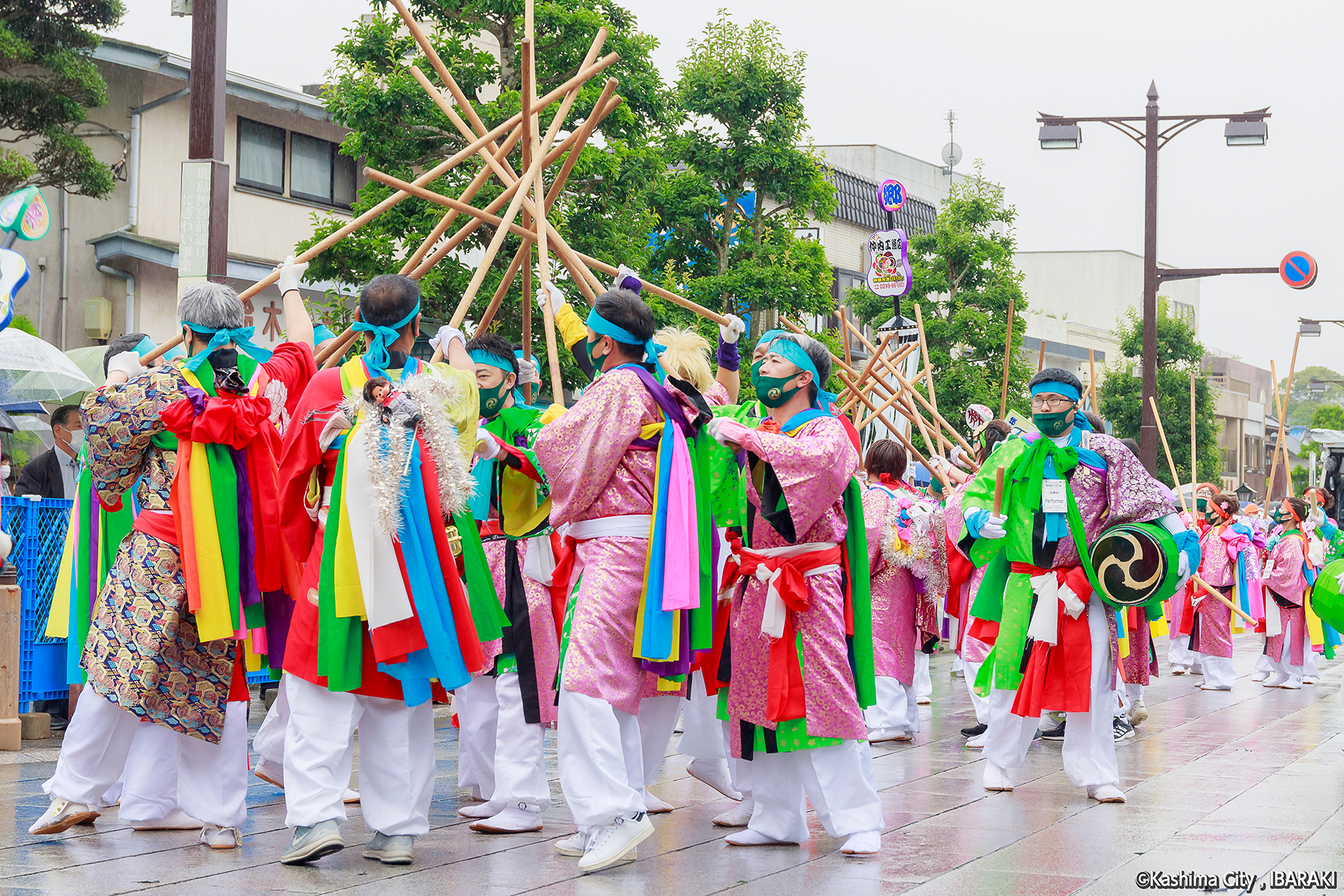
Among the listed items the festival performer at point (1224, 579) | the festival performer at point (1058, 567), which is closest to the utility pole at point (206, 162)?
the festival performer at point (1058, 567)

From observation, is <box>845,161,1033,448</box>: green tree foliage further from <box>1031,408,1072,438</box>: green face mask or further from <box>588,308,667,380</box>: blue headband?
<box>588,308,667,380</box>: blue headband

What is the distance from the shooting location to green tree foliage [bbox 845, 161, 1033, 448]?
25562 mm

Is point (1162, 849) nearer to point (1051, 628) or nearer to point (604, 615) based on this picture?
point (1051, 628)

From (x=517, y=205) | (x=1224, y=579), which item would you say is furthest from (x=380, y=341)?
(x=1224, y=579)

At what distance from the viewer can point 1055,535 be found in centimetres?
688

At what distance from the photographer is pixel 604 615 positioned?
5.00m

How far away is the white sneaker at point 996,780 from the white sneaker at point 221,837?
3.50 meters

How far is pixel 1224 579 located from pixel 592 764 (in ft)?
38.0

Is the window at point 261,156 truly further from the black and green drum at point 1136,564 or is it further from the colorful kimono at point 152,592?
the black and green drum at point 1136,564

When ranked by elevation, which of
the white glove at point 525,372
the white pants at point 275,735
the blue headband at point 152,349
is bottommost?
the white pants at point 275,735

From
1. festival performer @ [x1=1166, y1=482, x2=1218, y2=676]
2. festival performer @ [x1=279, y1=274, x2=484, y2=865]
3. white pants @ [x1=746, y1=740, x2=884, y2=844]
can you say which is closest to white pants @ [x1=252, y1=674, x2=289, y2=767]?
festival performer @ [x1=279, y1=274, x2=484, y2=865]

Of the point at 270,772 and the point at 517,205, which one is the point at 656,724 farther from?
the point at 517,205

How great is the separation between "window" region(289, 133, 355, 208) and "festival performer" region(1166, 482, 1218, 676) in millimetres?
11661

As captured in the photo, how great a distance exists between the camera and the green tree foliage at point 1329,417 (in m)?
67.9
